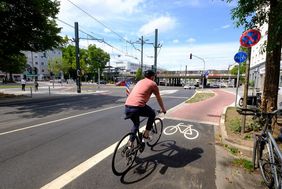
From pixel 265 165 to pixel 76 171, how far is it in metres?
3.34

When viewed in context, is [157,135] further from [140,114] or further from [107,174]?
[107,174]

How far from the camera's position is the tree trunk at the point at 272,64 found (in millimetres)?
4723

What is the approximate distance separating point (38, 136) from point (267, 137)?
19.2ft

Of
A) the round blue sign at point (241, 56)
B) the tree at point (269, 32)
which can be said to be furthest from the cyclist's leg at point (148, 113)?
the round blue sign at point (241, 56)

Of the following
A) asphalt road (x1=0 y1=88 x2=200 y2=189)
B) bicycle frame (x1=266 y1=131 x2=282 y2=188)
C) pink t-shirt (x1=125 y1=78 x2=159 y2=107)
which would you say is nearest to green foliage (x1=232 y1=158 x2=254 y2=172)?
asphalt road (x1=0 y1=88 x2=200 y2=189)

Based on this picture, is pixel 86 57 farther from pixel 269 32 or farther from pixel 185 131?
pixel 269 32

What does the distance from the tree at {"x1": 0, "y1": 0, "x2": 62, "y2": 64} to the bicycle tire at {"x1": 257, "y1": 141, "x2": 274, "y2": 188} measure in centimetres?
1612

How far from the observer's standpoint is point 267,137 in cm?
322

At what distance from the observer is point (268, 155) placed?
122 inches

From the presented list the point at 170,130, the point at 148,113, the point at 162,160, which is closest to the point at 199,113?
the point at 170,130

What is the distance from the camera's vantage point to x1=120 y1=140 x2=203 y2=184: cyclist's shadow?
11.6 feet

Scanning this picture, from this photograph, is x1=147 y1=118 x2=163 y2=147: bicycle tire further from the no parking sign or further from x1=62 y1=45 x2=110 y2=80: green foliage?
x1=62 y1=45 x2=110 y2=80: green foliage

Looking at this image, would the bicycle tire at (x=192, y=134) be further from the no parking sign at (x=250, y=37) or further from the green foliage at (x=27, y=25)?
the green foliage at (x=27, y=25)

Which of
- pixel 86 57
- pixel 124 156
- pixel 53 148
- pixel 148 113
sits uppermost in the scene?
pixel 86 57
